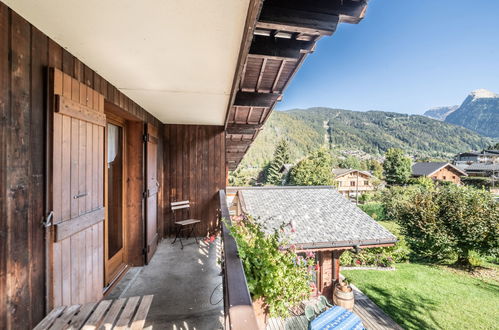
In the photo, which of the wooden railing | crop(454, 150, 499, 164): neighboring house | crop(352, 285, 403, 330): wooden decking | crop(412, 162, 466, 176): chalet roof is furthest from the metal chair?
crop(454, 150, 499, 164): neighboring house

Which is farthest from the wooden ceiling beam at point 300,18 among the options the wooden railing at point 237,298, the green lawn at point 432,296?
the green lawn at point 432,296

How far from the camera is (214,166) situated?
15.8 ft

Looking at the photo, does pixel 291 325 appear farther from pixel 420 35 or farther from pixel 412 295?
pixel 420 35

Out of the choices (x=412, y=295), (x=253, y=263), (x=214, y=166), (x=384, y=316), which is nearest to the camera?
(x=253, y=263)

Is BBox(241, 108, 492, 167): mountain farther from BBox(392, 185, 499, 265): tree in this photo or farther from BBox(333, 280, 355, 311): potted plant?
BBox(333, 280, 355, 311): potted plant

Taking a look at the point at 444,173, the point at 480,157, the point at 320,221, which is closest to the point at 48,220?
the point at 320,221

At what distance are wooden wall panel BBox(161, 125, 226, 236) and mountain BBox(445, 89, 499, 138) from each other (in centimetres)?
16280

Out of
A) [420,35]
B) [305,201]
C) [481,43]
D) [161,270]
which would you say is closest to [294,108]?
[420,35]

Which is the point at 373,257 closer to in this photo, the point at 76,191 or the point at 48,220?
the point at 76,191

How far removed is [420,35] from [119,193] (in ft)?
274

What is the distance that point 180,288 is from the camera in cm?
272

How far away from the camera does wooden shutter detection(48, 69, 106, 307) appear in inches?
58.9

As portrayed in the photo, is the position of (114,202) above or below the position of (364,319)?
above

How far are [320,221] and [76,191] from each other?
780 centimetres
